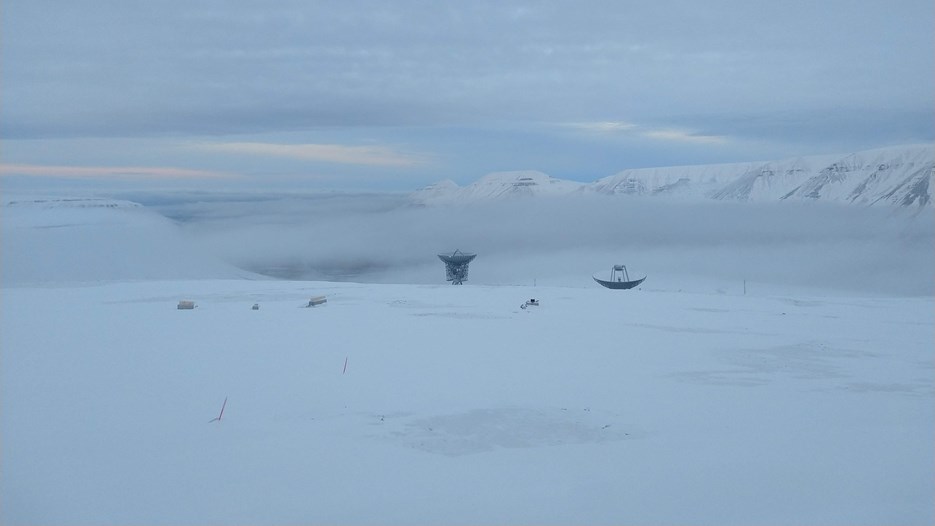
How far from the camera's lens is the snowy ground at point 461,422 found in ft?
27.2

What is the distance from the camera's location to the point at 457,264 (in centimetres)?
4725

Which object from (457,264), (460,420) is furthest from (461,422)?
(457,264)

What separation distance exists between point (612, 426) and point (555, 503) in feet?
9.45

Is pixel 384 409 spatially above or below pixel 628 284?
below

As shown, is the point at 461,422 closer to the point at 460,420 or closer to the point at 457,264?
the point at 460,420

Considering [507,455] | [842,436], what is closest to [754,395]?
[842,436]

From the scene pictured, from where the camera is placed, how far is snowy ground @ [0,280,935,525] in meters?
8.30

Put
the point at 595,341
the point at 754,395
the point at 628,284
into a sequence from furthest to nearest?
the point at 628,284
the point at 595,341
the point at 754,395

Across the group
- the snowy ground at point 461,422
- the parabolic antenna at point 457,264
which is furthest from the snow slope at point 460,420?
the parabolic antenna at point 457,264

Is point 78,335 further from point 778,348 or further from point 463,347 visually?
point 778,348

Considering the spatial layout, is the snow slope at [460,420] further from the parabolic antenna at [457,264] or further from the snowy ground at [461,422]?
the parabolic antenna at [457,264]

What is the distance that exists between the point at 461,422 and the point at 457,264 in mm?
36219

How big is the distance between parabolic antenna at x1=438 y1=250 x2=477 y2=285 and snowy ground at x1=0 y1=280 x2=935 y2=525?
25777 millimetres

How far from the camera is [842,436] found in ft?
34.6
